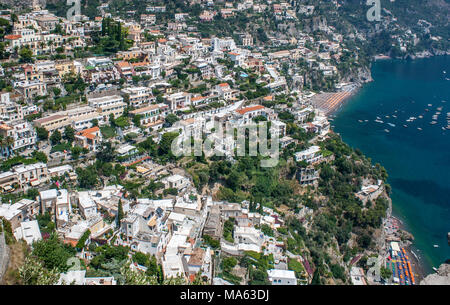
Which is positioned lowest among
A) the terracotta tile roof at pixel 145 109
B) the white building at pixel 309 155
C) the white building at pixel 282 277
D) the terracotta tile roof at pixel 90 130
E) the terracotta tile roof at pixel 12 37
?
the white building at pixel 282 277

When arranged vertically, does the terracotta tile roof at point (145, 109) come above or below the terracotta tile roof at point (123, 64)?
below

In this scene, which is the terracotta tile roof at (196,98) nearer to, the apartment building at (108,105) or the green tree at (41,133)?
the apartment building at (108,105)

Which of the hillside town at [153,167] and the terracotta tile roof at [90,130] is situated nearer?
the hillside town at [153,167]

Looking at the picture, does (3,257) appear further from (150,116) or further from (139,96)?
(139,96)

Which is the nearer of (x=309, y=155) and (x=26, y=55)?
(x=309, y=155)

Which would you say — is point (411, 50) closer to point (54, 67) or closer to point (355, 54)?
point (355, 54)

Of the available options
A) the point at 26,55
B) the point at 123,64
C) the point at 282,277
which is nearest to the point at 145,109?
the point at 123,64

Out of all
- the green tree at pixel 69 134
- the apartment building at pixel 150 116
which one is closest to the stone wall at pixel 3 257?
the green tree at pixel 69 134
